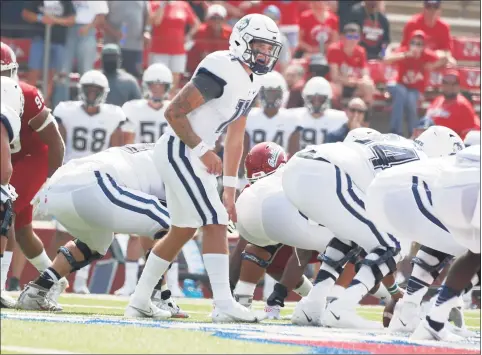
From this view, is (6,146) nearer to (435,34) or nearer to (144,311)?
(144,311)

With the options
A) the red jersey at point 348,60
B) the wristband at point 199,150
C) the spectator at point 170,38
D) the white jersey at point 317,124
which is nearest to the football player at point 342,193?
the wristband at point 199,150

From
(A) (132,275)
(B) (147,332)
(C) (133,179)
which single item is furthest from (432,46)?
(B) (147,332)

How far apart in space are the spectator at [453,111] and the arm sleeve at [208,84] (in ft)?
21.9

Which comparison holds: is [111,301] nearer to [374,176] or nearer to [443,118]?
[374,176]

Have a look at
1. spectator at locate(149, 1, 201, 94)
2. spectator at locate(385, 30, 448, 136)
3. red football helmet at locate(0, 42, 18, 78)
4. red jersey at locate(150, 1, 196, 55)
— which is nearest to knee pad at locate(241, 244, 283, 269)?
red football helmet at locate(0, 42, 18, 78)

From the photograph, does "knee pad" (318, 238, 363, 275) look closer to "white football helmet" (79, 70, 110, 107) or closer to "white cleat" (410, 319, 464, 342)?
"white cleat" (410, 319, 464, 342)

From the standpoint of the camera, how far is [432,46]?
604 inches

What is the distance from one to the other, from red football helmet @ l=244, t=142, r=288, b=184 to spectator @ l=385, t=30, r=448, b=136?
5.57 m

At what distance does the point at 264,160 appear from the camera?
8875 millimetres

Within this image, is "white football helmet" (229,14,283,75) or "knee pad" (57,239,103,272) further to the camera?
"knee pad" (57,239,103,272)

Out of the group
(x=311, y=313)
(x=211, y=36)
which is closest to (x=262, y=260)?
(x=311, y=313)

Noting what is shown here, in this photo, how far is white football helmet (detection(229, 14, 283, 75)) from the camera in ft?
24.5

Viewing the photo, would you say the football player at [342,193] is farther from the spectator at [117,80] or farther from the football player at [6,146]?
the spectator at [117,80]

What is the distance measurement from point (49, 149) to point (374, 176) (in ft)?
7.54
